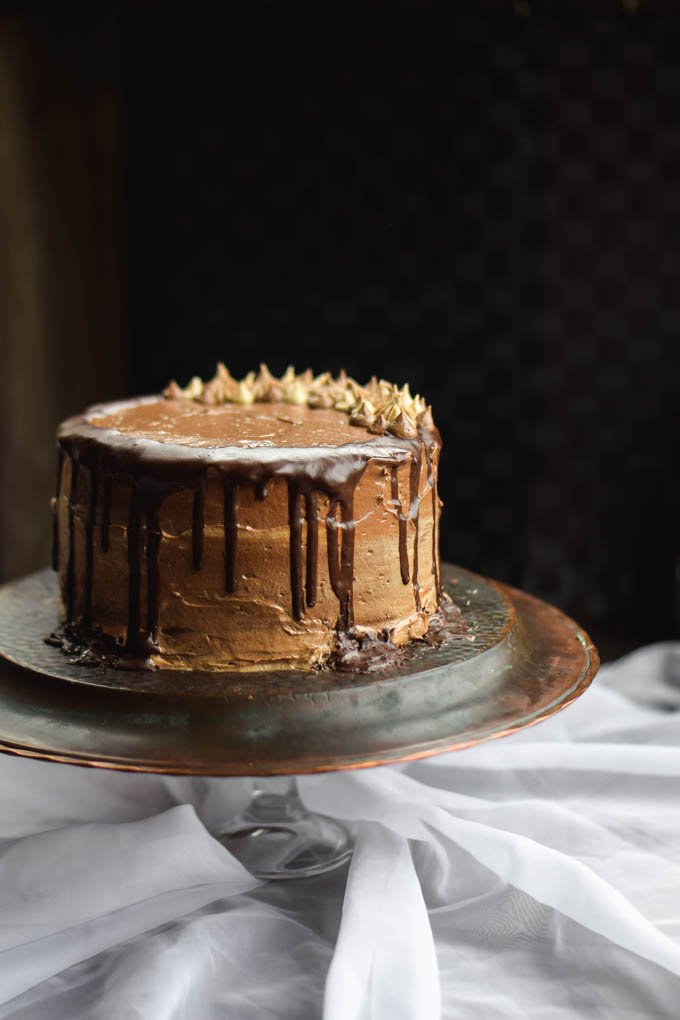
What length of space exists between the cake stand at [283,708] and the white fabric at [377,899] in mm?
133

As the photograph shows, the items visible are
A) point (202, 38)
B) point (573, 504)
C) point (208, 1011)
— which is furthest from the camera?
point (573, 504)

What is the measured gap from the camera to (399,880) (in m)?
1.27

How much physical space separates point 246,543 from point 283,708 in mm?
215

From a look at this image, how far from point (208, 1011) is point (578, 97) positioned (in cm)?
250

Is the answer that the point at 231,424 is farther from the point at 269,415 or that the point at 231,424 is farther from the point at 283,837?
the point at 283,837

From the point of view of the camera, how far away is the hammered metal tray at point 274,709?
1.11 m

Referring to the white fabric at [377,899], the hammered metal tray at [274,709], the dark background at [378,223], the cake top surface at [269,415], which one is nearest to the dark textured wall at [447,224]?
the dark background at [378,223]

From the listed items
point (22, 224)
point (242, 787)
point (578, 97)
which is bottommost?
point (242, 787)

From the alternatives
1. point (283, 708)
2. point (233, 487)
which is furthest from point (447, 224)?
point (283, 708)

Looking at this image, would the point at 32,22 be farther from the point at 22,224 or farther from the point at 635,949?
the point at 635,949

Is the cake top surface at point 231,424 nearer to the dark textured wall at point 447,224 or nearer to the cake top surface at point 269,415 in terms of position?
the cake top surface at point 269,415

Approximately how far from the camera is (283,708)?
1.17 meters

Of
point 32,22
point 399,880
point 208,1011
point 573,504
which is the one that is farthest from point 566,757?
point 32,22

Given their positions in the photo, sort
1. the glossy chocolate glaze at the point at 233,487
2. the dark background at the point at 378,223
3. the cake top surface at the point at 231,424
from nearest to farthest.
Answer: the glossy chocolate glaze at the point at 233,487, the cake top surface at the point at 231,424, the dark background at the point at 378,223
